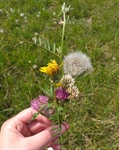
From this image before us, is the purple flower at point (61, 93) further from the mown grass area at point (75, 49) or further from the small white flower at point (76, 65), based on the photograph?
the mown grass area at point (75, 49)

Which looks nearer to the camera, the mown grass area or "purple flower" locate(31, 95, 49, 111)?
"purple flower" locate(31, 95, 49, 111)

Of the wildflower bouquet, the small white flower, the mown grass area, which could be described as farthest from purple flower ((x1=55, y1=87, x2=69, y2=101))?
the mown grass area

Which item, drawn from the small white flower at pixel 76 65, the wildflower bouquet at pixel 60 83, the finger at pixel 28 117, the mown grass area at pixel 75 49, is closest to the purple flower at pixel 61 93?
the wildflower bouquet at pixel 60 83

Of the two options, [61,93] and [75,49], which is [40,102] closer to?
[61,93]

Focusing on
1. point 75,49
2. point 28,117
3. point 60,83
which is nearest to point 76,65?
point 60,83

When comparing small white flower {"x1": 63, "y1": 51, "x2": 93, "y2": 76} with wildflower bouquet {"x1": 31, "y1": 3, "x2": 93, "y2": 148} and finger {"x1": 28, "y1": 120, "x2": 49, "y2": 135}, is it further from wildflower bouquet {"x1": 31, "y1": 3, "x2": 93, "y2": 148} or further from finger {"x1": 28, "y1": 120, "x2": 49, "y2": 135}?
finger {"x1": 28, "y1": 120, "x2": 49, "y2": 135}

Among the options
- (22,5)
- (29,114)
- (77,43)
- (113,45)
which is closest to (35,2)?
(22,5)
